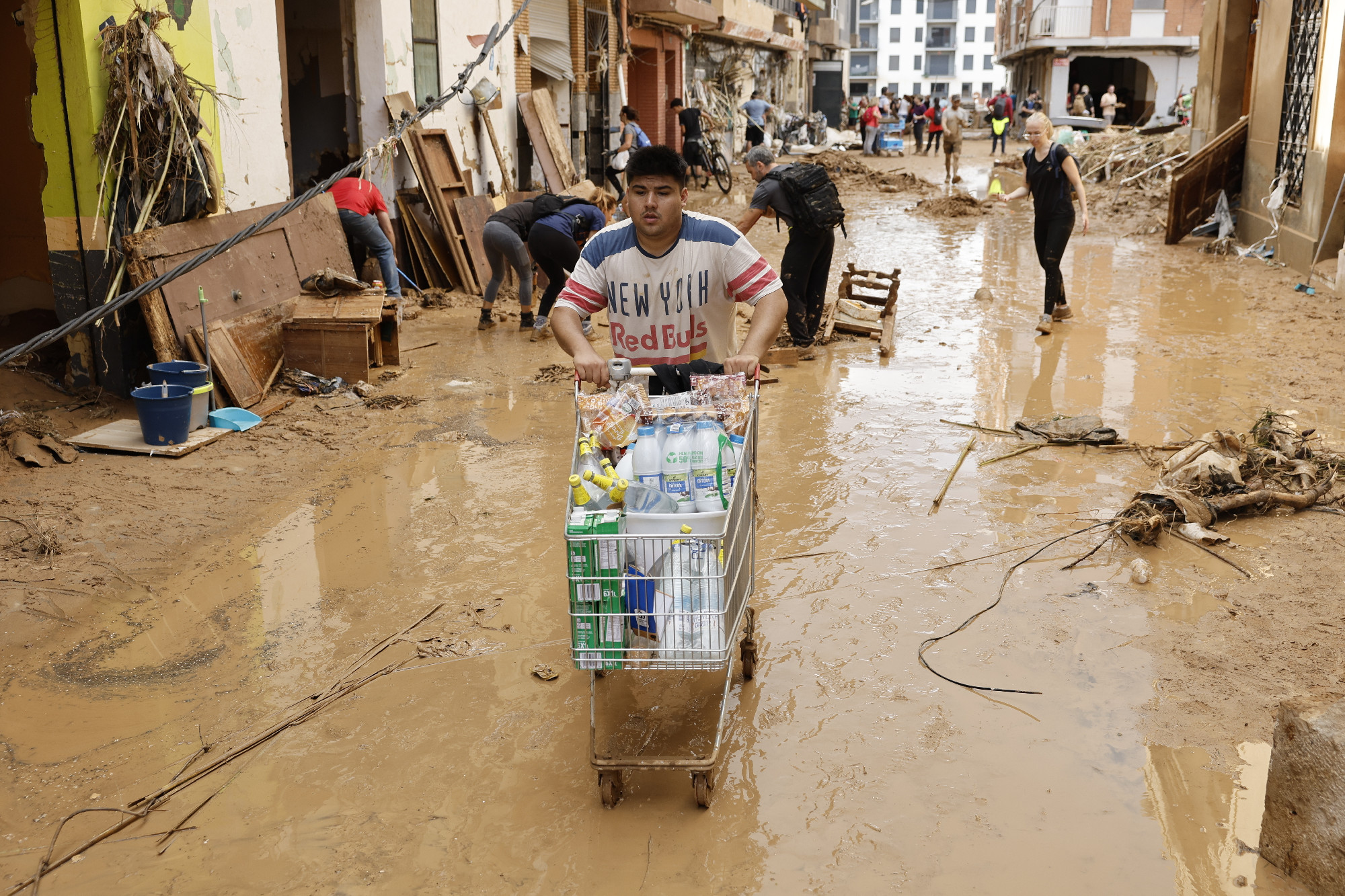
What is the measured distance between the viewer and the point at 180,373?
7.08m

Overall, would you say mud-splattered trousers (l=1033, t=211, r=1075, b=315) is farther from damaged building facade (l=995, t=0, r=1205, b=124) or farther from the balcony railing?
the balcony railing

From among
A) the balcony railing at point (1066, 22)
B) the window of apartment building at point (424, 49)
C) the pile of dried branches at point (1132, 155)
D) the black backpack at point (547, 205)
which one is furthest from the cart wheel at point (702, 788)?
the balcony railing at point (1066, 22)

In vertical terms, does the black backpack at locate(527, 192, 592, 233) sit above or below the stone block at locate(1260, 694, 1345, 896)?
above

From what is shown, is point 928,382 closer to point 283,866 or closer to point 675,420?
point 675,420

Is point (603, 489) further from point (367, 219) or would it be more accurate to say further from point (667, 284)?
point (367, 219)

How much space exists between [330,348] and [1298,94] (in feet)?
40.5

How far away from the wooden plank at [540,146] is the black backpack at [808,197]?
23.3 feet

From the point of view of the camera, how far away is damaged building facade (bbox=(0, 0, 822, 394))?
7.28 metres

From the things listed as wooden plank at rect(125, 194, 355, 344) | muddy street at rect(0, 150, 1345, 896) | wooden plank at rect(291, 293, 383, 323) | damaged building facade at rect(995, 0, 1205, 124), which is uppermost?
damaged building facade at rect(995, 0, 1205, 124)

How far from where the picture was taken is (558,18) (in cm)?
1917

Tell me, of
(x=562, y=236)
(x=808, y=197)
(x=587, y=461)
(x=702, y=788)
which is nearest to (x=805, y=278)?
(x=808, y=197)

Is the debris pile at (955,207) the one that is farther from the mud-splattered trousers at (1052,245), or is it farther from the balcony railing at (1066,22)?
the balcony railing at (1066,22)

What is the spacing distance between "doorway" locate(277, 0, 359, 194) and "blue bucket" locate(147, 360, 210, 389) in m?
5.70

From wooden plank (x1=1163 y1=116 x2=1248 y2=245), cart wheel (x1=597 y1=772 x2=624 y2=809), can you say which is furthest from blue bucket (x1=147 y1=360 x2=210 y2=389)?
wooden plank (x1=1163 y1=116 x2=1248 y2=245)
